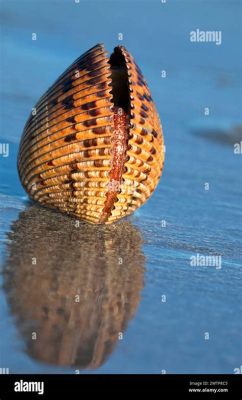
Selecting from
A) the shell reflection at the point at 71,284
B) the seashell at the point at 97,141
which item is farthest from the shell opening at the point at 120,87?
the shell reflection at the point at 71,284

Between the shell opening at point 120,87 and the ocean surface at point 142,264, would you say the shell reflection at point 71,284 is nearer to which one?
the ocean surface at point 142,264

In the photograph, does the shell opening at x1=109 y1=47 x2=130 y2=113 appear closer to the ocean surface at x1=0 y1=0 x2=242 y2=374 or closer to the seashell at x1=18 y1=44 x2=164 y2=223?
the seashell at x1=18 y1=44 x2=164 y2=223

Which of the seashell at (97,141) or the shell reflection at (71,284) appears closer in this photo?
the shell reflection at (71,284)

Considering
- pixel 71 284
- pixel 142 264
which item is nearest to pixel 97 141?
pixel 142 264

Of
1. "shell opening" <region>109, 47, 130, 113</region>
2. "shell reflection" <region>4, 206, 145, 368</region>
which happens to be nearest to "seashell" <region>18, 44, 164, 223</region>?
"shell opening" <region>109, 47, 130, 113</region>
